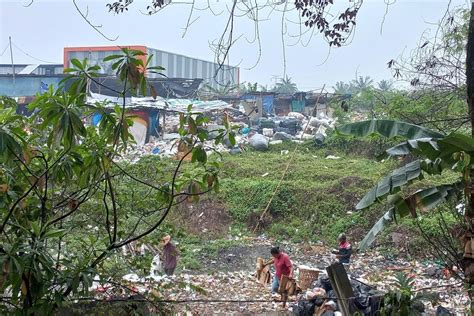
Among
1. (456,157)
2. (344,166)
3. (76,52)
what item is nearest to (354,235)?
(344,166)

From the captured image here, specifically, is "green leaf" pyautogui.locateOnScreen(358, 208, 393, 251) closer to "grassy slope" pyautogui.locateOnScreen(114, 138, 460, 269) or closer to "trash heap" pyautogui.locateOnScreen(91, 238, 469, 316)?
"trash heap" pyautogui.locateOnScreen(91, 238, 469, 316)

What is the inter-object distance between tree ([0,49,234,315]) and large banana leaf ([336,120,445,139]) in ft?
2.69

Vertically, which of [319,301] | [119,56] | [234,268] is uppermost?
[119,56]

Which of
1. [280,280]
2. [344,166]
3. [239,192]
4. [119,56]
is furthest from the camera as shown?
→ [344,166]

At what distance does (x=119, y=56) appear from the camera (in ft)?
8.46

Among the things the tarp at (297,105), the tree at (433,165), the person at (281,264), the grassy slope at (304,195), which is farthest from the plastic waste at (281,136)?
the tree at (433,165)

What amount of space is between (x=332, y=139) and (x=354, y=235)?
5.91 meters

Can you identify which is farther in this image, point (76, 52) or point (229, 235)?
point (76, 52)

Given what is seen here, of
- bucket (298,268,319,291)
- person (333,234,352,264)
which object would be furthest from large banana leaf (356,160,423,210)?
person (333,234,352,264)

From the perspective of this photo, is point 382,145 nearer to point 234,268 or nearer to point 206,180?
point 234,268

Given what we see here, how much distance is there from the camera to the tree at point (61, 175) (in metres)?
2.35

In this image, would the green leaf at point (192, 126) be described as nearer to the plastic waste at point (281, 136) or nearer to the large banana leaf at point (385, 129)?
the large banana leaf at point (385, 129)

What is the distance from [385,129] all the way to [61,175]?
1.79m

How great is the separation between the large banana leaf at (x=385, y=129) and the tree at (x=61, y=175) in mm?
821
